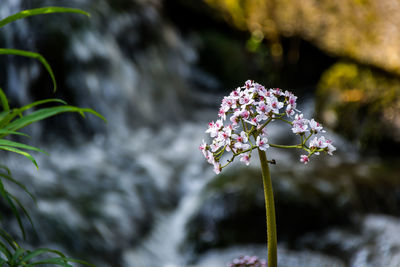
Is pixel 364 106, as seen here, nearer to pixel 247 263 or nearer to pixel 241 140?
pixel 247 263

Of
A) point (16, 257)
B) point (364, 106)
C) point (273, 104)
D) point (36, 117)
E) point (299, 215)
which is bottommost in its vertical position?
point (16, 257)

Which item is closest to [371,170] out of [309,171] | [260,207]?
[309,171]

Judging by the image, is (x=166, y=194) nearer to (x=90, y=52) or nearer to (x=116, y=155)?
(x=116, y=155)

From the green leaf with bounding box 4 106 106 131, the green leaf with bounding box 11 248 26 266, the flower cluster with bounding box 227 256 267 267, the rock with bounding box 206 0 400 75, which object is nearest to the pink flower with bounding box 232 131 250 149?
the flower cluster with bounding box 227 256 267 267

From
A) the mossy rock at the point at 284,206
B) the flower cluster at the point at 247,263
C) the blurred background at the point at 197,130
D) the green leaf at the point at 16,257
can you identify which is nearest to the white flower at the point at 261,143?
the flower cluster at the point at 247,263

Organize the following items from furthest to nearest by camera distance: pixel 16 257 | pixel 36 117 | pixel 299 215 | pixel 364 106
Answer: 1. pixel 364 106
2. pixel 299 215
3. pixel 36 117
4. pixel 16 257

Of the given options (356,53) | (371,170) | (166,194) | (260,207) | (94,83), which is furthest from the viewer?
(356,53)

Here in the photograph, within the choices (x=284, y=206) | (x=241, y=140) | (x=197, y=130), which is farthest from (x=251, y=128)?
(x=197, y=130)
